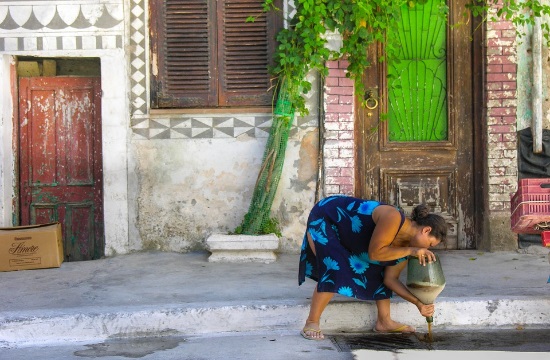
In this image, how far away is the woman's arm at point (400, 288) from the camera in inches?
185

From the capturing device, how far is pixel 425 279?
15.1ft

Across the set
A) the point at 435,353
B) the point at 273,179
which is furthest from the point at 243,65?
the point at 435,353

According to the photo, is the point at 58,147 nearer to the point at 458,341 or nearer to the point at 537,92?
the point at 458,341

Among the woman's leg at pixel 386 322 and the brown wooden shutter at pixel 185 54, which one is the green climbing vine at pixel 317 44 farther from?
the woman's leg at pixel 386 322

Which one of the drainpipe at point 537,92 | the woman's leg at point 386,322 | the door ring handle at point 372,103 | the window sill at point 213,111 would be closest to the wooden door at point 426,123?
the door ring handle at point 372,103

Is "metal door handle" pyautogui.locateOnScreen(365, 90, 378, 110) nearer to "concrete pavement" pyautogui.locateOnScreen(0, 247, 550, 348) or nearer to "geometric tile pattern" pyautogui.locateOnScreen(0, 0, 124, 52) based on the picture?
"concrete pavement" pyautogui.locateOnScreen(0, 247, 550, 348)

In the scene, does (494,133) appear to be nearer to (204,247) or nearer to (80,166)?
(204,247)

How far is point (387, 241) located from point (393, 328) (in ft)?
2.67

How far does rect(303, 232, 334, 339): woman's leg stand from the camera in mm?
4825

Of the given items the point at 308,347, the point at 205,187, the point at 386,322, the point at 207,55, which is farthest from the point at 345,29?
the point at 308,347

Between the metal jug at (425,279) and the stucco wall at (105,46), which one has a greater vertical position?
the stucco wall at (105,46)

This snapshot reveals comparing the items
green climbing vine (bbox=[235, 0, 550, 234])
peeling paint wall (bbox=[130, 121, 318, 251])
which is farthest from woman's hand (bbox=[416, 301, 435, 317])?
peeling paint wall (bbox=[130, 121, 318, 251])

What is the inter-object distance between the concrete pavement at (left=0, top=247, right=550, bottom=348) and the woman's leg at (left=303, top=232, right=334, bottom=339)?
0.84ft

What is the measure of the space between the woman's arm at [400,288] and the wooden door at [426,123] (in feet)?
8.50
